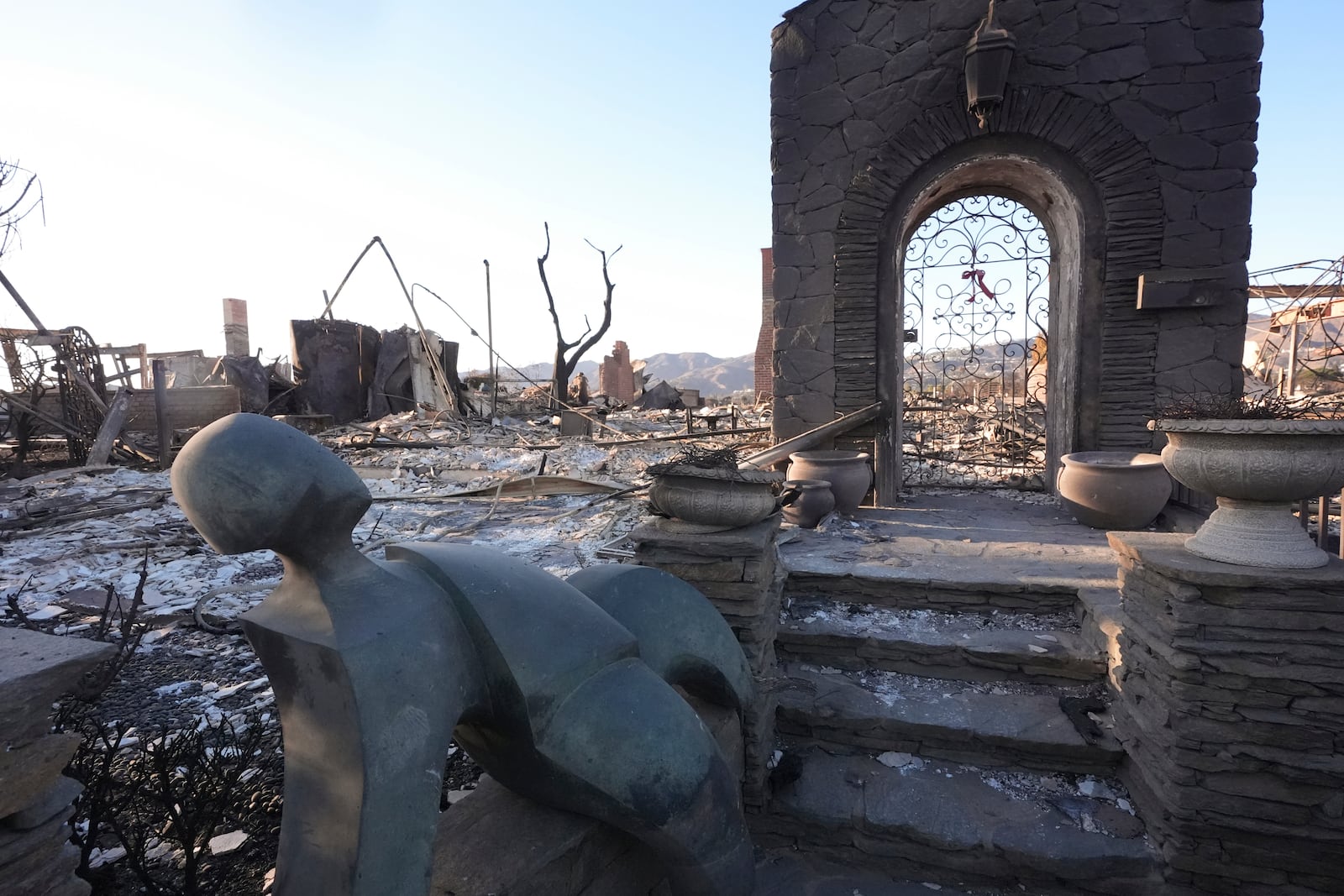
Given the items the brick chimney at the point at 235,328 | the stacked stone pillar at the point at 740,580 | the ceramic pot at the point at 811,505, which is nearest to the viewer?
the stacked stone pillar at the point at 740,580

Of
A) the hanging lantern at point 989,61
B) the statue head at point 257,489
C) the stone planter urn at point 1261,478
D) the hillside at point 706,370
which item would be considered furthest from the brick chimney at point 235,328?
the hillside at point 706,370

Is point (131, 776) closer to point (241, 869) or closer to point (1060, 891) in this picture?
point (241, 869)

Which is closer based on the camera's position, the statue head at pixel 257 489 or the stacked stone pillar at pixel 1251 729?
the statue head at pixel 257 489

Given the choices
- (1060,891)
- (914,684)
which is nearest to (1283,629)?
(1060,891)

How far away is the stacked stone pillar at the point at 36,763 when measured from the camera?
49.0 inches

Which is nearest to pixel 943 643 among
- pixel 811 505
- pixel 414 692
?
pixel 811 505

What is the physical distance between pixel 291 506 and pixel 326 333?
13832 millimetres

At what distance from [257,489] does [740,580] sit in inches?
73.8

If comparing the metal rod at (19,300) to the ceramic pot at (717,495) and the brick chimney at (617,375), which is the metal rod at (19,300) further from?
the brick chimney at (617,375)

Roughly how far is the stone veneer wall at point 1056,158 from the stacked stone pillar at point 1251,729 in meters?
3.52

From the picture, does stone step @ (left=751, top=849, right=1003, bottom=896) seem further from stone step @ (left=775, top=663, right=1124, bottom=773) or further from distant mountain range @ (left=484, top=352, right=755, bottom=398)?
distant mountain range @ (left=484, top=352, right=755, bottom=398)

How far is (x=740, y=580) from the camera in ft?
8.70

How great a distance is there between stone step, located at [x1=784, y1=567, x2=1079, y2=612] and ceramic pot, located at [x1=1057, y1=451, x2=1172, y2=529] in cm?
157

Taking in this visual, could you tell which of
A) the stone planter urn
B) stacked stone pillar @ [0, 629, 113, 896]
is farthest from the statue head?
the stone planter urn
